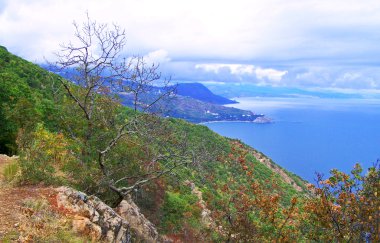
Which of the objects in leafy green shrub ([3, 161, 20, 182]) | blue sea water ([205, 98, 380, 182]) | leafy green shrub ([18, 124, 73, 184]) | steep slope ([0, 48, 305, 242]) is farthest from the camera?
blue sea water ([205, 98, 380, 182])

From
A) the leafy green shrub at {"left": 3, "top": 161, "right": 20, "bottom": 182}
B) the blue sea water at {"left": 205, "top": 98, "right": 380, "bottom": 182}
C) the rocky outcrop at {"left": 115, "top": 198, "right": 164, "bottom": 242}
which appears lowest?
the blue sea water at {"left": 205, "top": 98, "right": 380, "bottom": 182}

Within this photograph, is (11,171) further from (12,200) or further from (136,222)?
(136,222)

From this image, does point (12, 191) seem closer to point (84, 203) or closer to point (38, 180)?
point (38, 180)

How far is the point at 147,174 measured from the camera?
12.5m

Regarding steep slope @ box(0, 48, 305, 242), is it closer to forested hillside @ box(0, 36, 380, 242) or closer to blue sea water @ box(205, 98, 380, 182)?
forested hillside @ box(0, 36, 380, 242)

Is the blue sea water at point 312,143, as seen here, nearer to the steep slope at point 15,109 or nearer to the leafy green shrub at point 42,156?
the steep slope at point 15,109

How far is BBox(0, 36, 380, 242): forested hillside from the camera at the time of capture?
9.85 m

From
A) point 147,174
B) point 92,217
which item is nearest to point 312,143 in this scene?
point 147,174

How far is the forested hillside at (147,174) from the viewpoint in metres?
9.85

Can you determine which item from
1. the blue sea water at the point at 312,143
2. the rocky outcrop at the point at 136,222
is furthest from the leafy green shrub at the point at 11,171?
the blue sea water at the point at 312,143

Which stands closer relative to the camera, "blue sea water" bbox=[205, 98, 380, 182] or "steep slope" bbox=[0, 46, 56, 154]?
"steep slope" bbox=[0, 46, 56, 154]

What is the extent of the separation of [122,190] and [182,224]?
748cm

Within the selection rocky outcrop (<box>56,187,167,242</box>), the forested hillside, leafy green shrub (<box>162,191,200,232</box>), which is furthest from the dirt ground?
leafy green shrub (<box>162,191,200,232</box>)

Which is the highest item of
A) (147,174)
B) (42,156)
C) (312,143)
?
(42,156)
